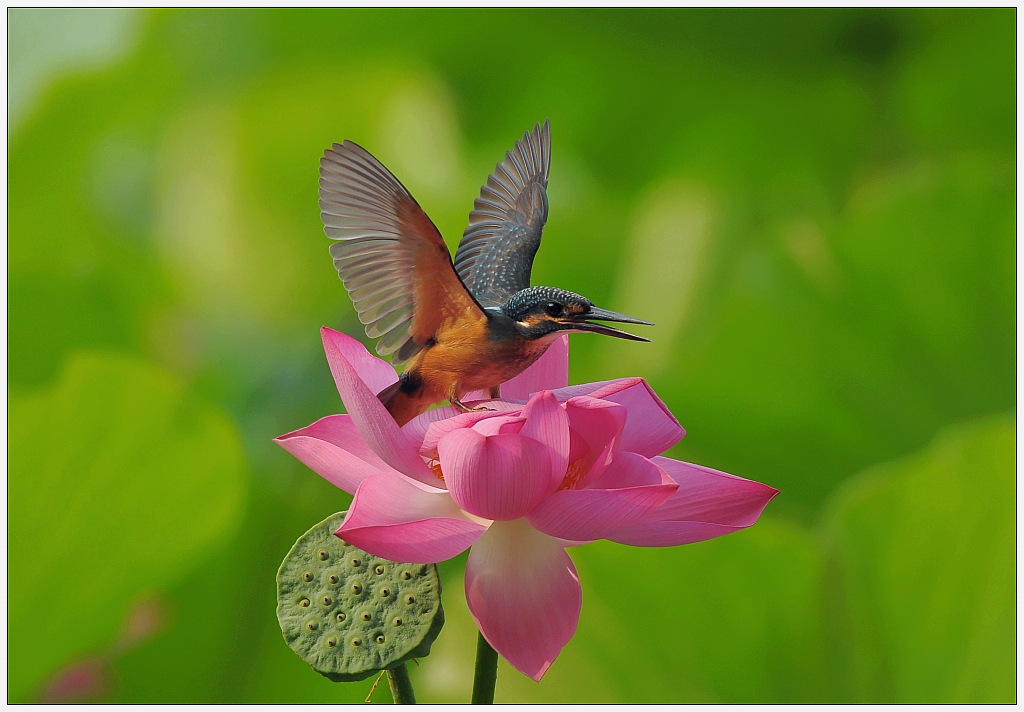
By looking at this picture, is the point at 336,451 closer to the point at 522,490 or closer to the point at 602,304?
the point at 522,490

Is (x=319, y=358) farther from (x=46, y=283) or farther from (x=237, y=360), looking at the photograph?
(x=46, y=283)

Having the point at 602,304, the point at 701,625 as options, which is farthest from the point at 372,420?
the point at 602,304

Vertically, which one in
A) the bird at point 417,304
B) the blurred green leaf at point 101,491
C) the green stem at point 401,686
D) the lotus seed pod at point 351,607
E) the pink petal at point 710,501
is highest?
the bird at point 417,304

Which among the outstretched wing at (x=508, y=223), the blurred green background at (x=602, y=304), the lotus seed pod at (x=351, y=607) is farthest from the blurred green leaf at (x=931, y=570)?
the lotus seed pod at (x=351, y=607)

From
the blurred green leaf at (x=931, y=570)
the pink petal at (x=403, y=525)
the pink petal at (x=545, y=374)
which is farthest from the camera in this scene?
the blurred green leaf at (x=931, y=570)

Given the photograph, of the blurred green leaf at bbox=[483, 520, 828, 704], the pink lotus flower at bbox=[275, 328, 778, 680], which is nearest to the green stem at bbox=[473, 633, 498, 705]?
the pink lotus flower at bbox=[275, 328, 778, 680]

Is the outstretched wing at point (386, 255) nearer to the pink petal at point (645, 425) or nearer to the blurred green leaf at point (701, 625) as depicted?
the pink petal at point (645, 425)

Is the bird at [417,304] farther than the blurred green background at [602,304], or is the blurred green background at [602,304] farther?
the blurred green background at [602,304]

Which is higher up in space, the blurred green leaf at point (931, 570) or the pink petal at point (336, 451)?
the pink petal at point (336, 451)

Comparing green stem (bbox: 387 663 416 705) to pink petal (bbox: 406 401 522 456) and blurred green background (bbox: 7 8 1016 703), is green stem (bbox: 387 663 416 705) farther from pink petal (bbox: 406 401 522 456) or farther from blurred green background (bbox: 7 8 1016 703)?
blurred green background (bbox: 7 8 1016 703)

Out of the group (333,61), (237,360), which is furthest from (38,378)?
(333,61)
